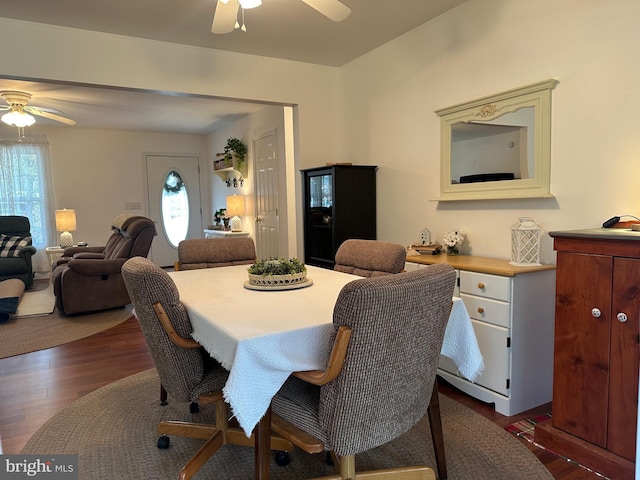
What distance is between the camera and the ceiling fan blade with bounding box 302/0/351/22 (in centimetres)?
202

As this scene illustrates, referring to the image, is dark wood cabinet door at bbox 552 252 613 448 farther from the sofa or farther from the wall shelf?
the sofa

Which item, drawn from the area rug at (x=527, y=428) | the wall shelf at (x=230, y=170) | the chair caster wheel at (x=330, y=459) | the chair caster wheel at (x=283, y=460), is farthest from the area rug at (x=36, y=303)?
the area rug at (x=527, y=428)

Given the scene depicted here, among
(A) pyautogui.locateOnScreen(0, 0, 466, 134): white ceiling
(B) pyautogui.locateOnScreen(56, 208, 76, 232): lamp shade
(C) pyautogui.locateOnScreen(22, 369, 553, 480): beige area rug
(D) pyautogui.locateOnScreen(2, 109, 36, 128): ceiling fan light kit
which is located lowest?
(C) pyautogui.locateOnScreen(22, 369, 553, 480): beige area rug

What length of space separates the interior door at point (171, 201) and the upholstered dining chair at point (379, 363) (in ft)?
22.0

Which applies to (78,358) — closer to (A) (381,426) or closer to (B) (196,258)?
(B) (196,258)

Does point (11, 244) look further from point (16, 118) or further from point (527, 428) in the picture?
point (527, 428)

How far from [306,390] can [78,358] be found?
2487 mm

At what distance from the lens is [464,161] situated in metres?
2.93

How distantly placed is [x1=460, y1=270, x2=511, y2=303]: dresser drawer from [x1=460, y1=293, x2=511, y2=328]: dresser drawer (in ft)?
0.09

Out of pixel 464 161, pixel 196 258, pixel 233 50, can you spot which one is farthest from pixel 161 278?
pixel 233 50

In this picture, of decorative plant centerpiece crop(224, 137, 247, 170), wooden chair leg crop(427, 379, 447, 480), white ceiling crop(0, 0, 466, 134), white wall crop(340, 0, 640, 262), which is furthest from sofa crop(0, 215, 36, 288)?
wooden chair leg crop(427, 379, 447, 480)

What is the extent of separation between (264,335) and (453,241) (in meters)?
1.92

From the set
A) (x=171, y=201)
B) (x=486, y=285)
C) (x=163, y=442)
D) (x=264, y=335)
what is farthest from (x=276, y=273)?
(x=171, y=201)

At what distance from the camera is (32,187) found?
6.59 meters
